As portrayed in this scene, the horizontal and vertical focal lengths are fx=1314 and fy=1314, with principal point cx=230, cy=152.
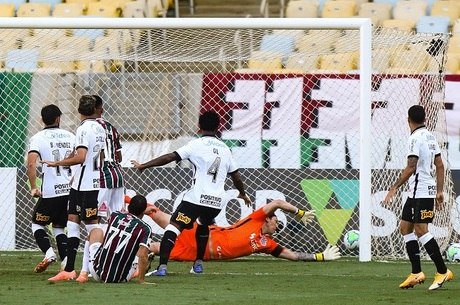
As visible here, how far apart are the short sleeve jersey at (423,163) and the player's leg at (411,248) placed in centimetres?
14

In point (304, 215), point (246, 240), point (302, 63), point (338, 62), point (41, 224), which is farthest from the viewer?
point (302, 63)

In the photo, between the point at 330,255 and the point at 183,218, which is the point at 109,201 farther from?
the point at 330,255

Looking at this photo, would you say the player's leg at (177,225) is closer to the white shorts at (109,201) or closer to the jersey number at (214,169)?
the jersey number at (214,169)

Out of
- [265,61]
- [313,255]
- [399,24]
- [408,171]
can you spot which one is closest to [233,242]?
[313,255]

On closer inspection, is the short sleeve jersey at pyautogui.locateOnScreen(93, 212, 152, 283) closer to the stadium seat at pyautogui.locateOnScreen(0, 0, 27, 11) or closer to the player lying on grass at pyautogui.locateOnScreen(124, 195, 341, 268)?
the player lying on grass at pyautogui.locateOnScreen(124, 195, 341, 268)

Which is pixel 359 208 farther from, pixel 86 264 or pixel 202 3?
pixel 202 3

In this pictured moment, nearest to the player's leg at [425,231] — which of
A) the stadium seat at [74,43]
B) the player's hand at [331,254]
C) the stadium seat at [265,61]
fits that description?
the player's hand at [331,254]

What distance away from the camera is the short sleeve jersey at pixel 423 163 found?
12859 mm

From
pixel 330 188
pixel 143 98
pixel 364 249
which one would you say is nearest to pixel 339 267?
pixel 364 249

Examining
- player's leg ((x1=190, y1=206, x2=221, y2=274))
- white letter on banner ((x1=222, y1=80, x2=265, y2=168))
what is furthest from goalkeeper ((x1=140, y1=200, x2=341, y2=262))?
white letter on banner ((x1=222, y1=80, x2=265, y2=168))

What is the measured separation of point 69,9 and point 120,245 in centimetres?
1201

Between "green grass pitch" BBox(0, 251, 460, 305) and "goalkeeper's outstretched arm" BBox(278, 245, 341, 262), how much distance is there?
0.44ft

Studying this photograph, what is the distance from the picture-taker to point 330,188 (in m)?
17.8

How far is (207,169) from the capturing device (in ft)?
48.0
